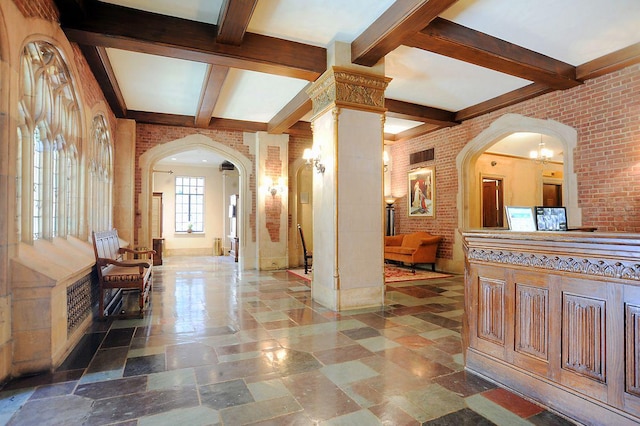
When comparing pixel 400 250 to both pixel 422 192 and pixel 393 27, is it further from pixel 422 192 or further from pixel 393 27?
pixel 393 27

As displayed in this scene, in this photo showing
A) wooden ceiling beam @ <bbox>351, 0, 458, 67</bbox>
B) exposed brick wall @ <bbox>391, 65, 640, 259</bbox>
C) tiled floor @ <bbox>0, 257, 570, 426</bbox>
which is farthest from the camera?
exposed brick wall @ <bbox>391, 65, 640, 259</bbox>

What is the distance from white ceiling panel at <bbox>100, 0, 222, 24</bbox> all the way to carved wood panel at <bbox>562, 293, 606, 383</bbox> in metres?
4.28

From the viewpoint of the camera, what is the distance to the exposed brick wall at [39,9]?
2820 mm

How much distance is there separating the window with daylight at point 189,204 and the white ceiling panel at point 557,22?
11344 mm

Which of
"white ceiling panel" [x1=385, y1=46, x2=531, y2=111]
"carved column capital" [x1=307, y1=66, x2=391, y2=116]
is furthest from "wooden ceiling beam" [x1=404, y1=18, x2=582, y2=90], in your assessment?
"carved column capital" [x1=307, y1=66, x2=391, y2=116]

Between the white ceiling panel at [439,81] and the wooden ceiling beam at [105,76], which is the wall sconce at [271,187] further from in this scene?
the white ceiling panel at [439,81]

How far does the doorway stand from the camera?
30.6ft

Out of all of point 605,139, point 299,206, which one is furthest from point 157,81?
point 605,139

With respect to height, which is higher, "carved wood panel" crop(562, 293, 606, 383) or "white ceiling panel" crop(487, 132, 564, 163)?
"white ceiling panel" crop(487, 132, 564, 163)

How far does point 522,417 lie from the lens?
2.04m

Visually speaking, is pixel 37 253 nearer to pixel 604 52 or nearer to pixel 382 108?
pixel 382 108

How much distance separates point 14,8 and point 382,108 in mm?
3918

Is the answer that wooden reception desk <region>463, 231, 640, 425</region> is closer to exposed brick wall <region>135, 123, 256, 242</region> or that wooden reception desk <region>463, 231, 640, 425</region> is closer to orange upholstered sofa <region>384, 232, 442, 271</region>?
orange upholstered sofa <region>384, 232, 442, 271</region>

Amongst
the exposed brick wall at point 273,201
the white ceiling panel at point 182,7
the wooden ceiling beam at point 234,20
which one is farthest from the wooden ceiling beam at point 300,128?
the white ceiling panel at point 182,7
